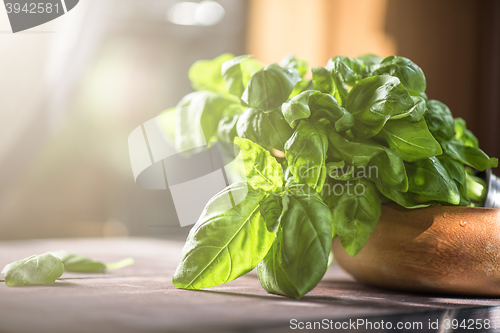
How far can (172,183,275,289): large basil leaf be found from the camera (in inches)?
13.9

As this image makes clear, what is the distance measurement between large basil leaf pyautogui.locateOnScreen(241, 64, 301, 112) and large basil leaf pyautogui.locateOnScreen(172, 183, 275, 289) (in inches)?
3.2

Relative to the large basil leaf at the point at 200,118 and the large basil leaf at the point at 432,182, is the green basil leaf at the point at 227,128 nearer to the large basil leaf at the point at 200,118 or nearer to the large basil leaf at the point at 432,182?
the large basil leaf at the point at 200,118

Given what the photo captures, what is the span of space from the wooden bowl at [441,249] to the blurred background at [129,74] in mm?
851

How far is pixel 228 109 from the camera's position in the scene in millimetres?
510

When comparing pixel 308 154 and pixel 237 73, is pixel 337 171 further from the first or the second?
pixel 237 73

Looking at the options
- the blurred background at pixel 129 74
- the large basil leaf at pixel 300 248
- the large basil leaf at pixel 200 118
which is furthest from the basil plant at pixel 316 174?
the blurred background at pixel 129 74

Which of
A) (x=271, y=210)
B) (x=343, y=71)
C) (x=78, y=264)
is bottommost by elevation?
(x=78, y=264)

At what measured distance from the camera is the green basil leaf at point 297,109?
35 centimetres

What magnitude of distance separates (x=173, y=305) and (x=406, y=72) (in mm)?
302

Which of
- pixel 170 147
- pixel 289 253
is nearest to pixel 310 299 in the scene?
pixel 289 253

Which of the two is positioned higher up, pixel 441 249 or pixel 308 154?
pixel 308 154

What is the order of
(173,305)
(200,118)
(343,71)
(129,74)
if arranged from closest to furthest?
(173,305) < (343,71) < (200,118) < (129,74)

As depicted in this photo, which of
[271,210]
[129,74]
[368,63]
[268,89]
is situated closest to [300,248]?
[271,210]

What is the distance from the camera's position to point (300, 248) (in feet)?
1.09
